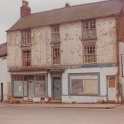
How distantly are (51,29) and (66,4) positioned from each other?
591 cm

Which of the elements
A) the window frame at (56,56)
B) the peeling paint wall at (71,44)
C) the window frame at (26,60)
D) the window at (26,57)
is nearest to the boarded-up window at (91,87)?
the peeling paint wall at (71,44)

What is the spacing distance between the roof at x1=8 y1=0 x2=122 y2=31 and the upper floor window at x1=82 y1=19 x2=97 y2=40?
0.49m

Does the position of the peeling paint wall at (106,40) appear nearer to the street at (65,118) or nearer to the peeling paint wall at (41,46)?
the peeling paint wall at (41,46)

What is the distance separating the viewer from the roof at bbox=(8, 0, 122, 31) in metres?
42.8

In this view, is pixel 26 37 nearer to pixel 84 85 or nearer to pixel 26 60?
pixel 26 60

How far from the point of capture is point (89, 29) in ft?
141

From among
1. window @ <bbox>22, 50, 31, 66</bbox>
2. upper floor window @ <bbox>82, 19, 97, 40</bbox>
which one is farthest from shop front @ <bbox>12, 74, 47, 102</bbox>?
upper floor window @ <bbox>82, 19, 97, 40</bbox>

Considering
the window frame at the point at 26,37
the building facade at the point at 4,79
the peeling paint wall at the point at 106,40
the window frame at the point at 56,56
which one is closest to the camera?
the peeling paint wall at the point at 106,40

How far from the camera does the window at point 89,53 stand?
42594 mm

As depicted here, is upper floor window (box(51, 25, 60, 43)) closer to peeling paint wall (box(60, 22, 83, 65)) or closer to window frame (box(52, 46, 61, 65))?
peeling paint wall (box(60, 22, 83, 65))

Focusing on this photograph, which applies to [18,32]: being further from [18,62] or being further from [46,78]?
[46,78]

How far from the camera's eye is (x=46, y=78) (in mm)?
45750

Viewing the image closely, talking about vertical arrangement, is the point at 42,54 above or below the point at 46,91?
above

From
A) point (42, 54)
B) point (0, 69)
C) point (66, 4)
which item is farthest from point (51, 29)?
point (0, 69)
